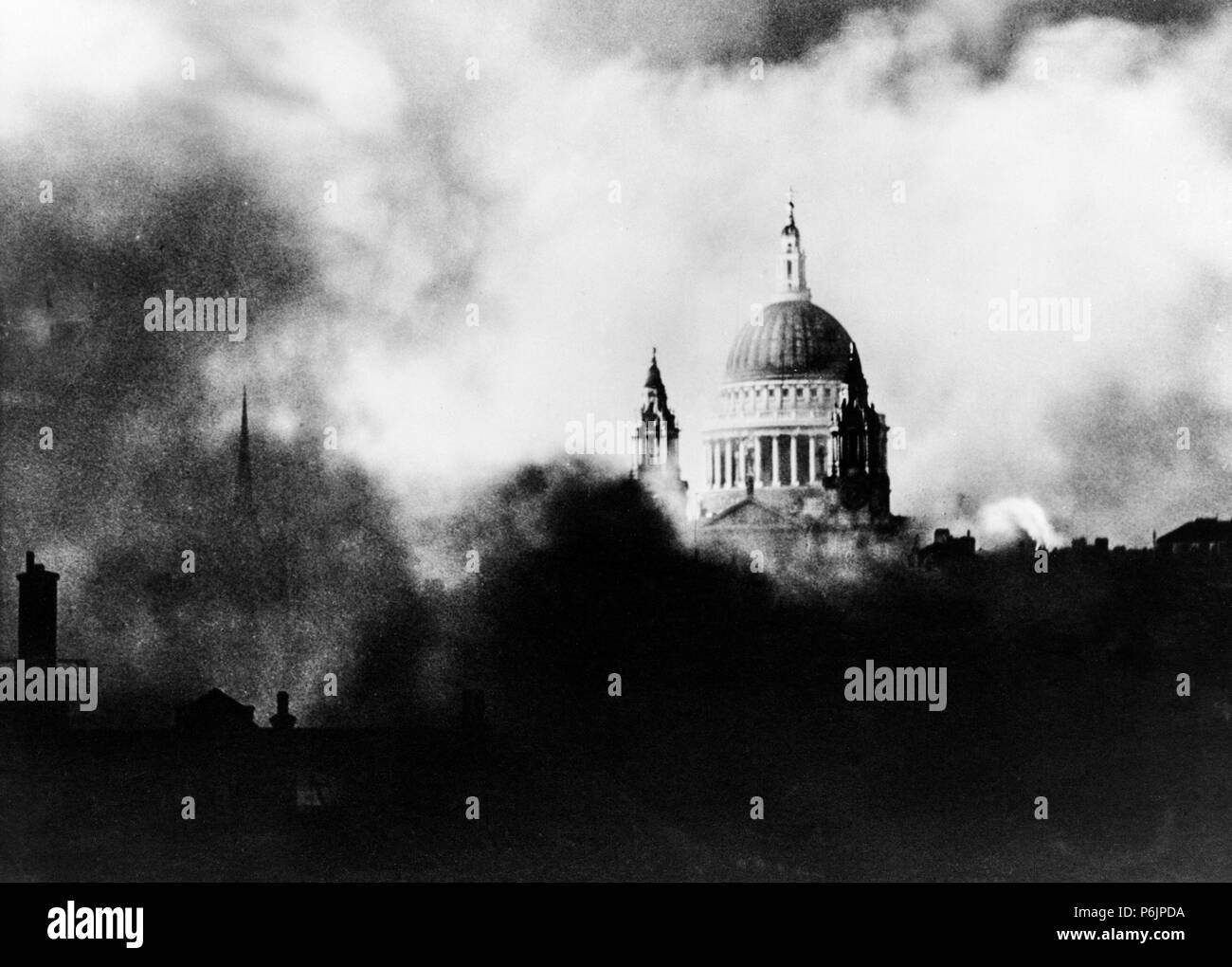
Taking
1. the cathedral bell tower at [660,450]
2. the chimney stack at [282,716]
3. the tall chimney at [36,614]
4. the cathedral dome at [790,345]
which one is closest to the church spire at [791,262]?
the cathedral dome at [790,345]

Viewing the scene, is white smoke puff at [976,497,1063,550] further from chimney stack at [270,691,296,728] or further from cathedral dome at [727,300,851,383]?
chimney stack at [270,691,296,728]

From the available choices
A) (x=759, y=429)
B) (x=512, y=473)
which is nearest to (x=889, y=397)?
(x=759, y=429)

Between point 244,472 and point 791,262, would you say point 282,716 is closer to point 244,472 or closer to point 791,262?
point 244,472

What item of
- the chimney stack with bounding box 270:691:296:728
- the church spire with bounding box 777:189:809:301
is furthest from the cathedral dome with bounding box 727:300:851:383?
the chimney stack with bounding box 270:691:296:728

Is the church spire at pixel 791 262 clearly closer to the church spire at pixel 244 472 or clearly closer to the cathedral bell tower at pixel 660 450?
the cathedral bell tower at pixel 660 450

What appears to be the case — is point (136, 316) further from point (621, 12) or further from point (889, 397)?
point (889, 397)

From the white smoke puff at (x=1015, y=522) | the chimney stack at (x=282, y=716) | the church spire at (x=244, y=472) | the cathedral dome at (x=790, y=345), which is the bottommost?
the chimney stack at (x=282, y=716)
